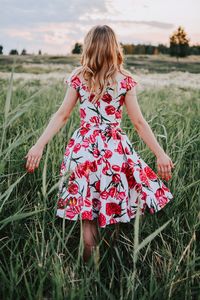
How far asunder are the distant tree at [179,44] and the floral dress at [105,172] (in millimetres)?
31687

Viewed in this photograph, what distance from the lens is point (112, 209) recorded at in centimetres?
148

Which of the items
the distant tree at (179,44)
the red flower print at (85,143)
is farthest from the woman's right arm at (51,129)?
the distant tree at (179,44)

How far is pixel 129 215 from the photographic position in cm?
152

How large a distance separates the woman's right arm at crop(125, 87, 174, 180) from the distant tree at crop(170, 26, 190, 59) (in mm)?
31655

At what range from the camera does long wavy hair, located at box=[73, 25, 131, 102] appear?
1.48 m

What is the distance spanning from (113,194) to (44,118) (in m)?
1.01

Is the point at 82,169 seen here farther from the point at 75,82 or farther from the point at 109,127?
the point at 75,82

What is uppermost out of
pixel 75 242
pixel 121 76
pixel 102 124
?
pixel 121 76

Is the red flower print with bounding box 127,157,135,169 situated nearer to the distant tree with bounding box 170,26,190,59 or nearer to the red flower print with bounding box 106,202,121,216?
the red flower print with bounding box 106,202,121,216

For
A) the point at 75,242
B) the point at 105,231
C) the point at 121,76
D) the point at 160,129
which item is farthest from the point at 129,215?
the point at 160,129

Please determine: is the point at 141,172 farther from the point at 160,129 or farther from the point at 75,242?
the point at 160,129

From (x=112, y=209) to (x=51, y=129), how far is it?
1.20 ft

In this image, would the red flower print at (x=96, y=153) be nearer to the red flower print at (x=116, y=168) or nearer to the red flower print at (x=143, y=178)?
the red flower print at (x=116, y=168)

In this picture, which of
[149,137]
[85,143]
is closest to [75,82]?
[85,143]
